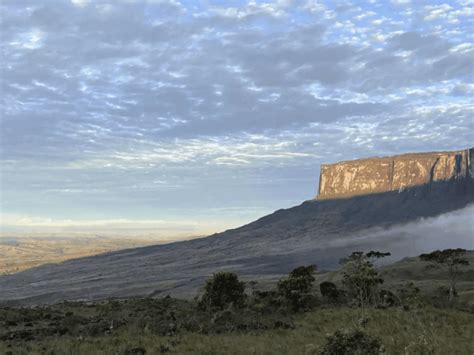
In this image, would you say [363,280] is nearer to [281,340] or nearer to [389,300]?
[389,300]

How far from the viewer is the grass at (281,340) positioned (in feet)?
56.2

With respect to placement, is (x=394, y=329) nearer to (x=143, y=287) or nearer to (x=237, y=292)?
(x=237, y=292)

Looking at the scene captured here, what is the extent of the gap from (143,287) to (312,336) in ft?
489

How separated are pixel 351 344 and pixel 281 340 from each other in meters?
5.97

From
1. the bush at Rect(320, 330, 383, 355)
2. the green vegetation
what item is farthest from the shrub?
the bush at Rect(320, 330, 383, 355)

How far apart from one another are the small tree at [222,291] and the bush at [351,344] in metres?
38.1

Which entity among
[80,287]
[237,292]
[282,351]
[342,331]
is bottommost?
[80,287]

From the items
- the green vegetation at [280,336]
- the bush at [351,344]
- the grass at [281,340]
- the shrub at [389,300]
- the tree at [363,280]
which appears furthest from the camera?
the tree at [363,280]

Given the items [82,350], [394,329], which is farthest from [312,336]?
[82,350]

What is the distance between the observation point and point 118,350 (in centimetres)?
1797

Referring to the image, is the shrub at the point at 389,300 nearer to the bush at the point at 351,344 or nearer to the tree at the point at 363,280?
the tree at the point at 363,280

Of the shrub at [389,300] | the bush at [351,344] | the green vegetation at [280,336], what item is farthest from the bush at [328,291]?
the bush at [351,344]

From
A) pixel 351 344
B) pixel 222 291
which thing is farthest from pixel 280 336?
pixel 222 291

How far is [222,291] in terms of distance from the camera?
176 ft
